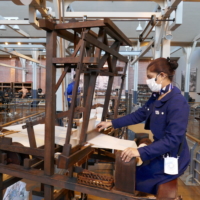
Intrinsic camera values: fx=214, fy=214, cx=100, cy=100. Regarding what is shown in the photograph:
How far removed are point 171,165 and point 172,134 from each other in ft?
0.70

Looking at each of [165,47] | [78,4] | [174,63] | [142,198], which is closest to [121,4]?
[78,4]

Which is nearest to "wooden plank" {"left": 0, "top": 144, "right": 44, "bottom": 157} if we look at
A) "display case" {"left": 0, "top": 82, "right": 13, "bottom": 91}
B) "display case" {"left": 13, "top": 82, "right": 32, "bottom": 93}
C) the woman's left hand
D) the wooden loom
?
the wooden loom

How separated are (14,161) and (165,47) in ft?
13.0

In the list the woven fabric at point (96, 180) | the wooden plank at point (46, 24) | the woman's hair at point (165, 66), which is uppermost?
the wooden plank at point (46, 24)

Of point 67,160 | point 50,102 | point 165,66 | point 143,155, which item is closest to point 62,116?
point 50,102

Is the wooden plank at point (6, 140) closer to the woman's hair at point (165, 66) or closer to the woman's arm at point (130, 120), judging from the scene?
the woman's arm at point (130, 120)

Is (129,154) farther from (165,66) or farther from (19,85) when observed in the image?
(19,85)

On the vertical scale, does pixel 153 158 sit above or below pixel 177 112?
below

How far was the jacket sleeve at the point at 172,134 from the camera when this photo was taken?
4.44 ft

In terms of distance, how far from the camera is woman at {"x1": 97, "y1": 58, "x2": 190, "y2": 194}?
1.37 m

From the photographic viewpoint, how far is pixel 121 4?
27.9 feet

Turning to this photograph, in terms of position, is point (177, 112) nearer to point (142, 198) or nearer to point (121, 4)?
point (142, 198)

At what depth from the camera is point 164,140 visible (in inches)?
54.2

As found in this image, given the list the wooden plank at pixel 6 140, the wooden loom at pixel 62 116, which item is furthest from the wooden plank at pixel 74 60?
the wooden plank at pixel 6 140
